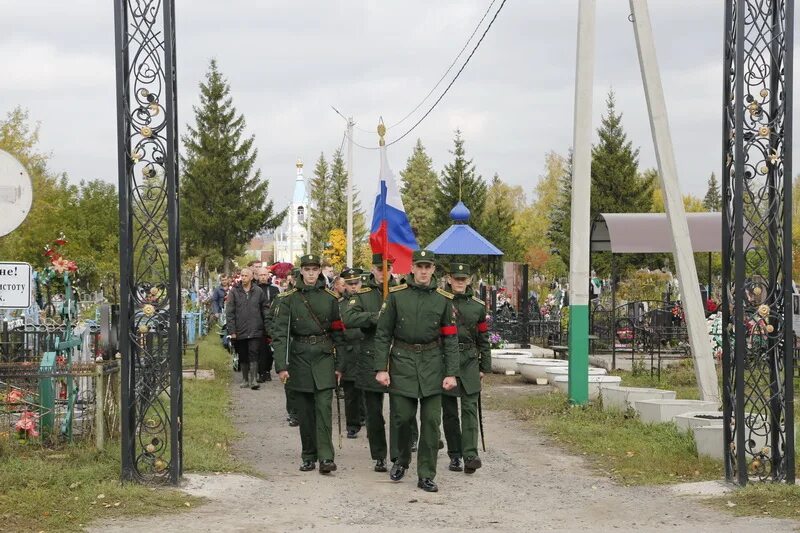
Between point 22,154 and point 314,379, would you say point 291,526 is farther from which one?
point 22,154

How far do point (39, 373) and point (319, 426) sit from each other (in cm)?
249

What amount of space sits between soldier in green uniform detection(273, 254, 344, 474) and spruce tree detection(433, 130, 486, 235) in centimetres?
5520

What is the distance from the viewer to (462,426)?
10.5 m

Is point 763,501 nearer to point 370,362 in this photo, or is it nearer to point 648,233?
point 370,362

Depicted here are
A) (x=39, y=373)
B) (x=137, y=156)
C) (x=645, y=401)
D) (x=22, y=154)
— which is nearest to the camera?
(x=137, y=156)

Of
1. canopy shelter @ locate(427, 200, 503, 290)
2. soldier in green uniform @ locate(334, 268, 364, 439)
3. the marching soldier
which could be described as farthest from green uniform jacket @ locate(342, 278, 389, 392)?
canopy shelter @ locate(427, 200, 503, 290)

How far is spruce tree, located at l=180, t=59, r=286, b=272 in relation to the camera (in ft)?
247

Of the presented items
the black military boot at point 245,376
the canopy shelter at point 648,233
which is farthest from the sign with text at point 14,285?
the canopy shelter at point 648,233

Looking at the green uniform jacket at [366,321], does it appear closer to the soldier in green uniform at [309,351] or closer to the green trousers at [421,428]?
the soldier in green uniform at [309,351]

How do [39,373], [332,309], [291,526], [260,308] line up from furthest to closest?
1. [260,308]
2. [332,309]
3. [39,373]
4. [291,526]

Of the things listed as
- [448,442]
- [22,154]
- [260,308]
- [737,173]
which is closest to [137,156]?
[448,442]

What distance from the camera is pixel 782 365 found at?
962 cm

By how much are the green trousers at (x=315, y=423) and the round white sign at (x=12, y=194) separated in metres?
3.01

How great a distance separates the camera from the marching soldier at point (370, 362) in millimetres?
10867
